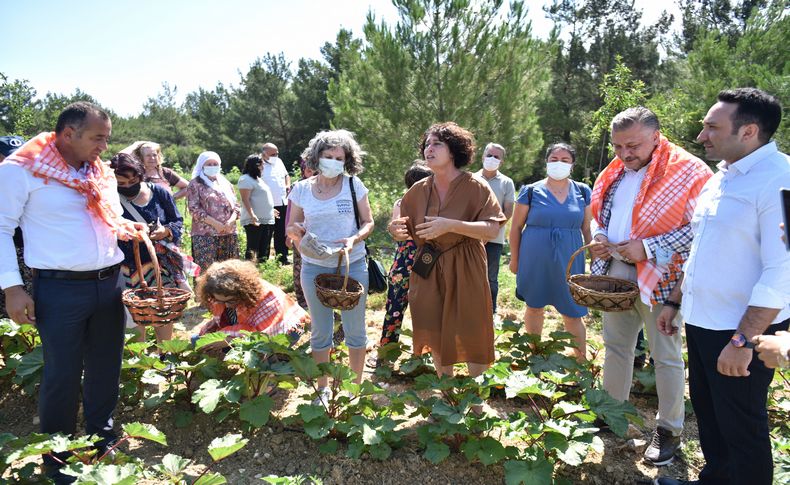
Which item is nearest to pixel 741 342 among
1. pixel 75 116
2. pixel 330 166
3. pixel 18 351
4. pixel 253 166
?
pixel 330 166

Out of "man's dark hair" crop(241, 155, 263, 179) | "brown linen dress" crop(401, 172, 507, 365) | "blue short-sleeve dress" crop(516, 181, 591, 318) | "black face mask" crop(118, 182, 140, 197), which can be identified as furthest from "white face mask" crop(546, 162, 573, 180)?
"man's dark hair" crop(241, 155, 263, 179)

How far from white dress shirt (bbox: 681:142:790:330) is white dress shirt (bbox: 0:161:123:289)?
8.77 feet

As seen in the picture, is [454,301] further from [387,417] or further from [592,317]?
[592,317]

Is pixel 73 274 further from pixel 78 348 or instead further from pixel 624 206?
pixel 624 206

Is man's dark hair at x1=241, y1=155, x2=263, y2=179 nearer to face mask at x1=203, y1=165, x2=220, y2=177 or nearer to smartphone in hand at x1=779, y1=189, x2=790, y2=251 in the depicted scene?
face mask at x1=203, y1=165, x2=220, y2=177

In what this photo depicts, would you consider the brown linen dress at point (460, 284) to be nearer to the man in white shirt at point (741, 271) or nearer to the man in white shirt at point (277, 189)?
the man in white shirt at point (741, 271)

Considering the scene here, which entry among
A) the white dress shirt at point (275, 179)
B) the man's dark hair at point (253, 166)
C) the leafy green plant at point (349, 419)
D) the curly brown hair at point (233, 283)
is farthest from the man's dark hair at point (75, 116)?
the white dress shirt at point (275, 179)

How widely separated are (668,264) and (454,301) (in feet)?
3.65

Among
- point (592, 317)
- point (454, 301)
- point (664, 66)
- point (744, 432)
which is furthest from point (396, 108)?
point (664, 66)

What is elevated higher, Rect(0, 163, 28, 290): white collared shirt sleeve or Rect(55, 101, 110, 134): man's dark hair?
Rect(55, 101, 110, 134): man's dark hair

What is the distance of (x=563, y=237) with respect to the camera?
3.78 m

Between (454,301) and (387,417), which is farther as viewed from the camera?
(454,301)

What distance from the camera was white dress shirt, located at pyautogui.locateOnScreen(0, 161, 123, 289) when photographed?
229cm

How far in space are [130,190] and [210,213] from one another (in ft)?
5.26
